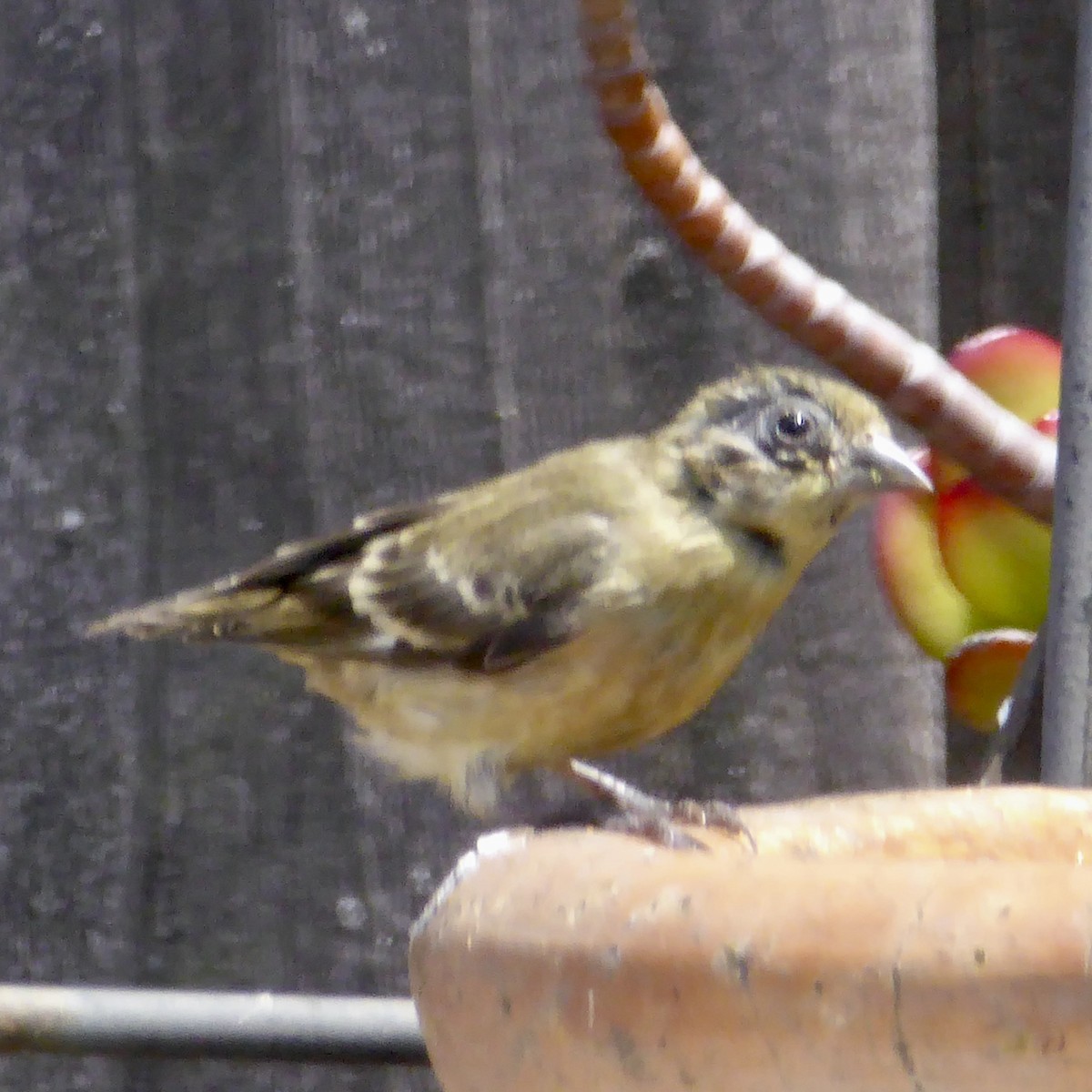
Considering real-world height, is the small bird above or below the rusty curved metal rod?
below

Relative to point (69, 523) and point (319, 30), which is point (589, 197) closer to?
point (319, 30)

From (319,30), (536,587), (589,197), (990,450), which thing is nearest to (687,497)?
(536,587)

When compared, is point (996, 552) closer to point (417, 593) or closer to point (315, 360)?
point (417, 593)

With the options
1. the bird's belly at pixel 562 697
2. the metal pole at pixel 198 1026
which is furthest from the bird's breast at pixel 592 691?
the metal pole at pixel 198 1026

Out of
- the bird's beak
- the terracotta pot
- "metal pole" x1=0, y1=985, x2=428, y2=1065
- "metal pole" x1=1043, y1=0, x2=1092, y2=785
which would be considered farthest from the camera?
the bird's beak

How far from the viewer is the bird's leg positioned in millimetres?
1064

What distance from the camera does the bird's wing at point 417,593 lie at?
6.02 ft

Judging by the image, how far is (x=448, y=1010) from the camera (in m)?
0.88

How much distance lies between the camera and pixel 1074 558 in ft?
4.14

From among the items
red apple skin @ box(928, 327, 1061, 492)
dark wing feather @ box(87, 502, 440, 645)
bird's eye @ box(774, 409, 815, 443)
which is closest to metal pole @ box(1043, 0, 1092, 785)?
Answer: red apple skin @ box(928, 327, 1061, 492)

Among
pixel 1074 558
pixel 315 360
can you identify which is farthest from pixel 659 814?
pixel 315 360

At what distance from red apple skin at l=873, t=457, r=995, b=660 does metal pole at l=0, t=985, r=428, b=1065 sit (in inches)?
25.4

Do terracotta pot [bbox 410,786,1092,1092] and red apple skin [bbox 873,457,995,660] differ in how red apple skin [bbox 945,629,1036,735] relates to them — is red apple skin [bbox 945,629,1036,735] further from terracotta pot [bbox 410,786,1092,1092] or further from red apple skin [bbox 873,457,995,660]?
terracotta pot [bbox 410,786,1092,1092]

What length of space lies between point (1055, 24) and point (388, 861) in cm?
153
